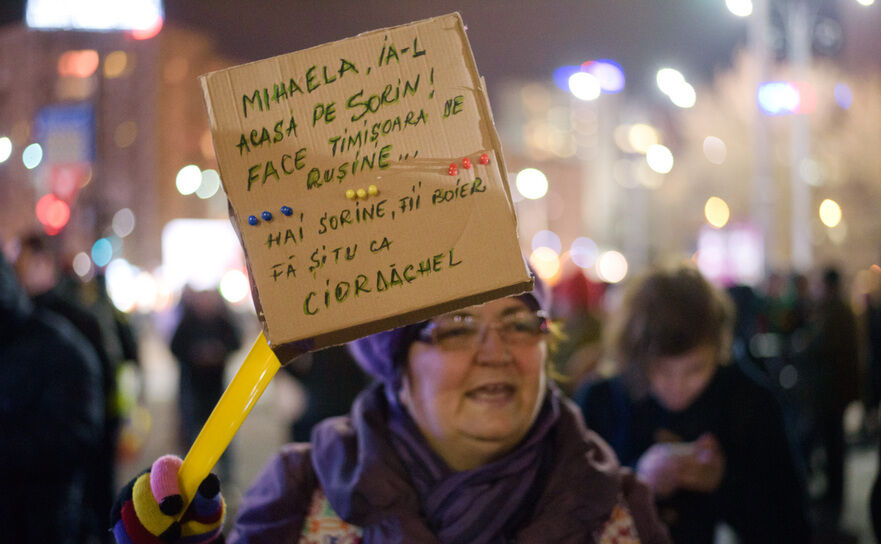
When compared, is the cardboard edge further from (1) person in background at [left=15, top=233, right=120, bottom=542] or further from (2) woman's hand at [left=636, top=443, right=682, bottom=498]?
(1) person in background at [left=15, top=233, right=120, bottom=542]

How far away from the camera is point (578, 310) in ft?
21.7

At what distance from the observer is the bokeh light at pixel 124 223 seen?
22.6 metres

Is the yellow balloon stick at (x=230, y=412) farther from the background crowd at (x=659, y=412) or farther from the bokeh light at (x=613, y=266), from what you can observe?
the bokeh light at (x=613, y=266)

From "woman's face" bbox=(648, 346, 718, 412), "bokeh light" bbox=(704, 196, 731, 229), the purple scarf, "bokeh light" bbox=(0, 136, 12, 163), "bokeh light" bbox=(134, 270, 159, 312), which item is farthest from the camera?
"bokeh light" bbox=(704, 196, 731, 229)

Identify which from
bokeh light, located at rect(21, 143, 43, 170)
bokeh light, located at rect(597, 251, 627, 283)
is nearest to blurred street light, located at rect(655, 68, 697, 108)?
bokeh light, located at rect(21, 143, 43, 170)

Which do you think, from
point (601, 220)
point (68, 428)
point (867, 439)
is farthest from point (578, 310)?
point (601, 220)

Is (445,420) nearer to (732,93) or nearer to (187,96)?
(187,96)

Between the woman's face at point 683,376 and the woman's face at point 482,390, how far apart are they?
3.90ft

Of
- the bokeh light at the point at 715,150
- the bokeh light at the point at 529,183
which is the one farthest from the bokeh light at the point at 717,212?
the bokeh light at the point at 529,183

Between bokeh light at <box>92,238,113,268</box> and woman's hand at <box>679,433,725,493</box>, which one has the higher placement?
bokeh light at <box>92,238,113,268</box>

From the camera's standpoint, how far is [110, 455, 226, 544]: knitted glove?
1.76 metres

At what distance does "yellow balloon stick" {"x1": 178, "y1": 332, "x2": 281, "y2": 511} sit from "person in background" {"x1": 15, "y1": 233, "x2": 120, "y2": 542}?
4.06 m

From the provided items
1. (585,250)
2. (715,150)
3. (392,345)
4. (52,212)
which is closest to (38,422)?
(392,345)

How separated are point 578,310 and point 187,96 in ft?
46.2
